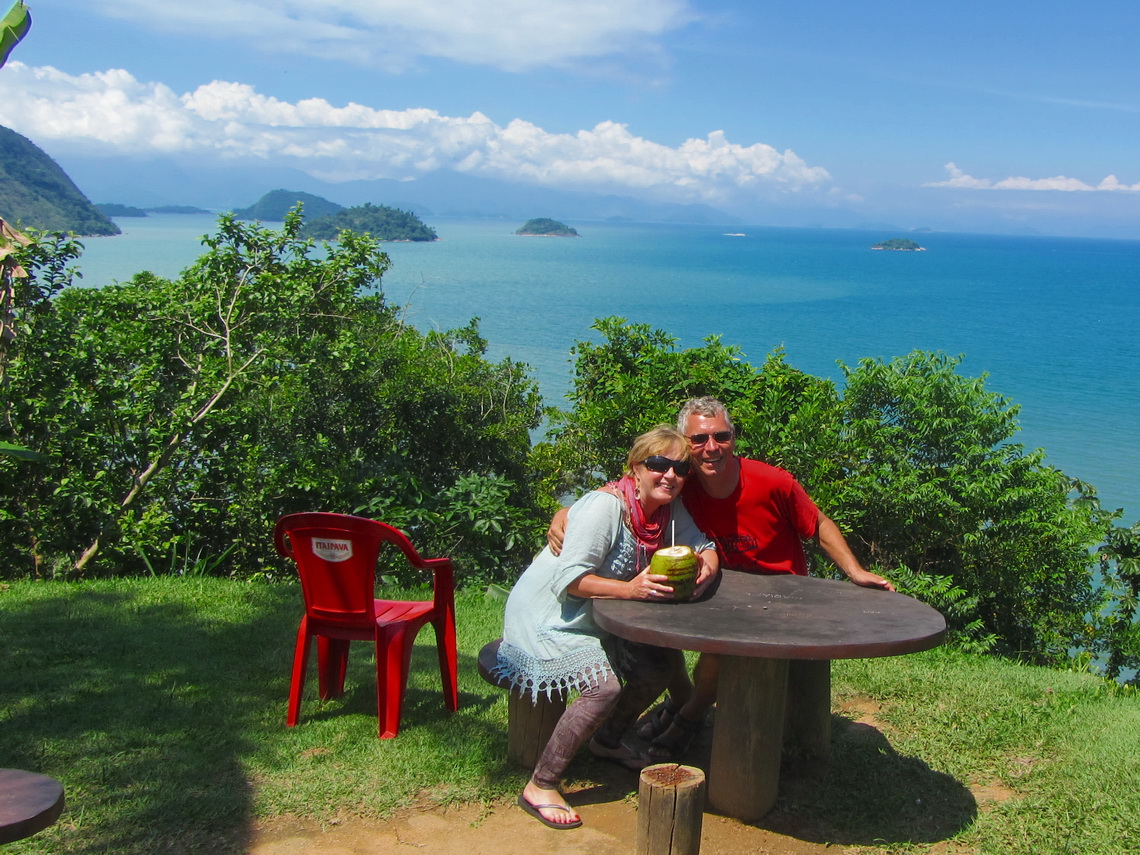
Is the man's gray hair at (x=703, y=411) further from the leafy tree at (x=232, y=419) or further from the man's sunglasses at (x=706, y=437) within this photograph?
the leafy tree at (x=232, y=419)

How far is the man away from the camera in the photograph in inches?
167

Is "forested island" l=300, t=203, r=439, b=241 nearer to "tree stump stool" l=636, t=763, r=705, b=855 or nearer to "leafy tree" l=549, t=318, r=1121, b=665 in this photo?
"leafy tree" l=549, t=318, r=1121, b=665

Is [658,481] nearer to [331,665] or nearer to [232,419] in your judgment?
[331,665]

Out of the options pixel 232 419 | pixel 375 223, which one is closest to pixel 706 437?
pixel 232 419

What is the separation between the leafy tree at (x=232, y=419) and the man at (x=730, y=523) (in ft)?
12.7

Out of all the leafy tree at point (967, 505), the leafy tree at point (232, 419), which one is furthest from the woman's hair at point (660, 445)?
the leafy tree at point (232, 419)

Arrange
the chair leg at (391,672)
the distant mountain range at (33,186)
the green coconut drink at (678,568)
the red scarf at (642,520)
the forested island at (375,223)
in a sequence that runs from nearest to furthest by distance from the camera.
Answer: the green coconut drink at (678,568), the red scarf at (642,520), the chair leg at (391,672), the distant mountain range at (33,186), the forested island at (375,223)

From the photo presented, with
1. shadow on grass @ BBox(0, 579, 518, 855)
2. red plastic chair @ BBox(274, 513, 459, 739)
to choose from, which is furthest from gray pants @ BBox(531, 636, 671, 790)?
red plastic chair @ BBox(274, 513, 459, 739)

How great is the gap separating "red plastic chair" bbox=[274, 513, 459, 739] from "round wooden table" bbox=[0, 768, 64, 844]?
183 cm

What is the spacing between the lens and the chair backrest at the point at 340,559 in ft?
14.5

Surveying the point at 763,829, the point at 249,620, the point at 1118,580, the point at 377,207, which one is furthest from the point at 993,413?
the point at 377,207

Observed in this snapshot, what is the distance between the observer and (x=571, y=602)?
411 centimetres

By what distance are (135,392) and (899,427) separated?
18.7ft

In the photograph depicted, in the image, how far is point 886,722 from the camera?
5055 mm
